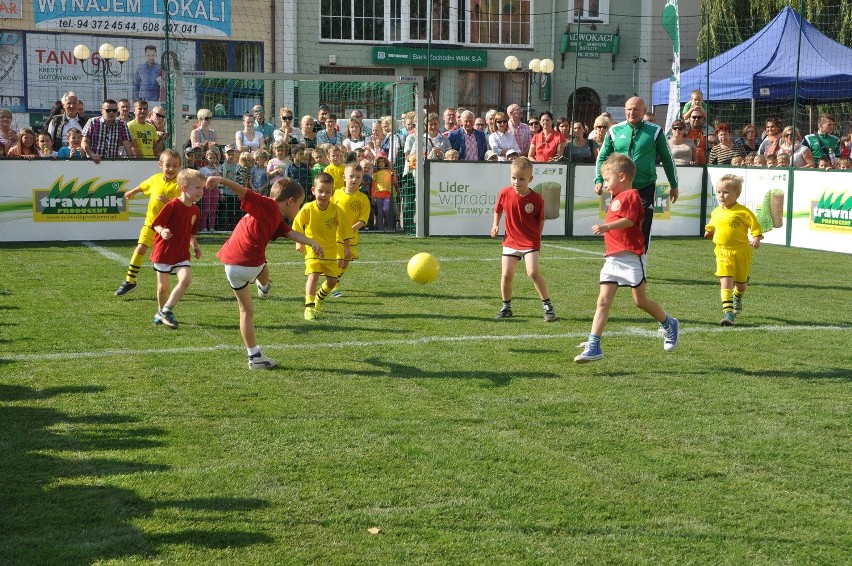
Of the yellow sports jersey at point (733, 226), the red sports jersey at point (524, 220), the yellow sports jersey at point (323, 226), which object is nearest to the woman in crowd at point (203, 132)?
the yellow sports jersey at point (323, 226)

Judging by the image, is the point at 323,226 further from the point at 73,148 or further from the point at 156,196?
the point at 73,148

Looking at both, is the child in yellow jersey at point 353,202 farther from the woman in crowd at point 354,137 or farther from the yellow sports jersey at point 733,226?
the woman in crowd at point 354,137

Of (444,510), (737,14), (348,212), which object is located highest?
(737,14)

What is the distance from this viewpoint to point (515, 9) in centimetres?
3856

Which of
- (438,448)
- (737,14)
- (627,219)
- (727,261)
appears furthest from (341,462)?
(737,14)

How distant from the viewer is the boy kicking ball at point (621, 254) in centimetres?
798

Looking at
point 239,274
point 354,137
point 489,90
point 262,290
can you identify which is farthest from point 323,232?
point 489,90

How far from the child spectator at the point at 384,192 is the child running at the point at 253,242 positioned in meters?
11.0

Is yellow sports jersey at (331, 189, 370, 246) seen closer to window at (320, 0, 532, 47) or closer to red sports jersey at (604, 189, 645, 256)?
red sports jersey at (604, 189, 645, 256)

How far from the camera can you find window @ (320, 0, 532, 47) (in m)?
36.3

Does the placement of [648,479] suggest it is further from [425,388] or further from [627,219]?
[627,219]

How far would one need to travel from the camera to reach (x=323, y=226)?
1098cm

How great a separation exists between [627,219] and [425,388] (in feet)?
6.76

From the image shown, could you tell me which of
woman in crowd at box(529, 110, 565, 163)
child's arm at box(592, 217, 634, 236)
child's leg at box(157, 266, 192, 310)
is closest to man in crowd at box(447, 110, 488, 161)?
woman in crowd at box(529, 110, 565, 163)
